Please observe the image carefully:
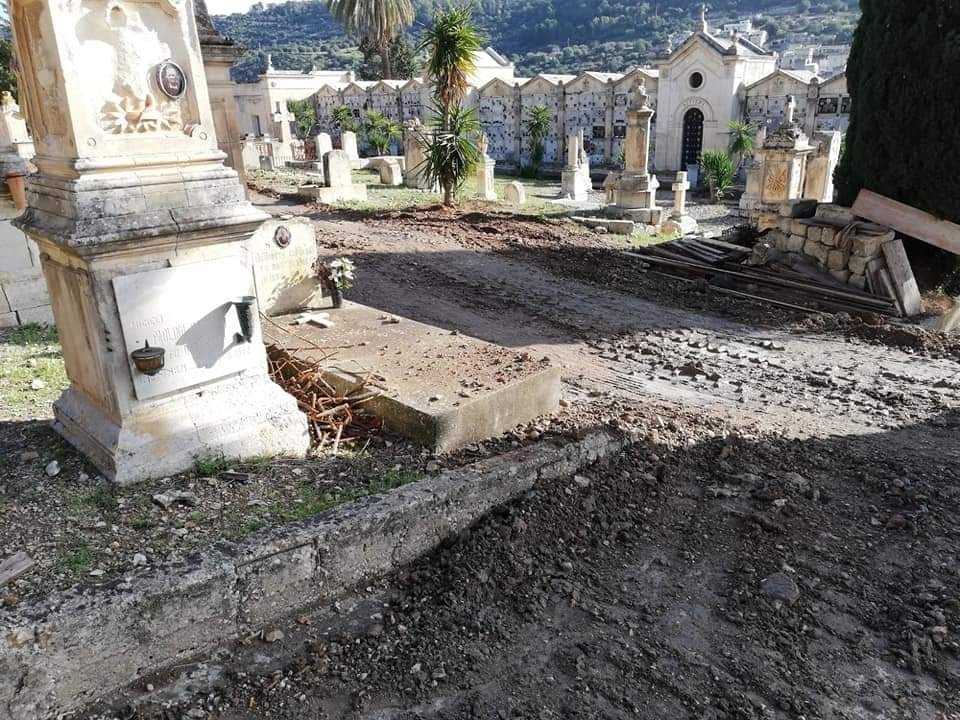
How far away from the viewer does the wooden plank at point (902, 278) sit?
8688 millimetres

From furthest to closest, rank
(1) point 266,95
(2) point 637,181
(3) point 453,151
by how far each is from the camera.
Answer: (1) point 266,95 < (2) point 637,181 < (3) point 453,151

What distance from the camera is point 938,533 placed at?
387 centimetres

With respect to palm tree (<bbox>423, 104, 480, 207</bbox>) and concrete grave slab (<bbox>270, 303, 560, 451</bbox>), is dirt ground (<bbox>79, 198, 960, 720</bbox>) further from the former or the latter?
palm tree (<bbox>423, 104, 480, 207</bbox>)

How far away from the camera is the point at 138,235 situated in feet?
11.5

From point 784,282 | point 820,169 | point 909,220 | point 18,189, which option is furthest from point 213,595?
point 820,169

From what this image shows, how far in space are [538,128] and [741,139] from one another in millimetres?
9287

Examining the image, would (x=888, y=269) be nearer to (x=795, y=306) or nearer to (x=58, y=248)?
(x=795, y=306)

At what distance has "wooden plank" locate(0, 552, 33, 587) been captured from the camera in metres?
2.93

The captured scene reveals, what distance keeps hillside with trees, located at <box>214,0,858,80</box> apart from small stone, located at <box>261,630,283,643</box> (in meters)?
80.9

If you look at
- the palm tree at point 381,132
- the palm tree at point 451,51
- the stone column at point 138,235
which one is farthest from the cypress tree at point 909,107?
the palm tree at point 381,132

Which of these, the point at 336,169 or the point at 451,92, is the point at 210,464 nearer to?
the point at 451,92

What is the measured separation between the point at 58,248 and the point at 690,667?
3.59 meters

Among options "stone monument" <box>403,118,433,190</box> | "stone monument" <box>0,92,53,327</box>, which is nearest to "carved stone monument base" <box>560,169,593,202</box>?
"stone monument" <box>403,118,433,190</box>

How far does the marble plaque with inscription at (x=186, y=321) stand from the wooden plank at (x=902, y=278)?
789cm
